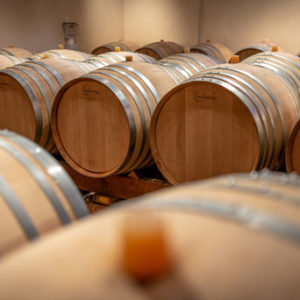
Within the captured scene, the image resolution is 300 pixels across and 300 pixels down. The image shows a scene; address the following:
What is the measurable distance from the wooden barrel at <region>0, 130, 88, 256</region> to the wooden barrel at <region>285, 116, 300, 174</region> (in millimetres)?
1294

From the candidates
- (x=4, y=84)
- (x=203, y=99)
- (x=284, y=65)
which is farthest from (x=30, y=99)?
(x=284, y=65)

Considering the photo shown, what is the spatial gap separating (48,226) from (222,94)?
1445 millimetres

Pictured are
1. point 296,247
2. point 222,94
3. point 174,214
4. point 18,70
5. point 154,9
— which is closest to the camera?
point 296,247

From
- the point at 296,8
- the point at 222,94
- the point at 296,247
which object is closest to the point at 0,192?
the point at 296,247

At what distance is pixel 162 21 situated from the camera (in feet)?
34.1

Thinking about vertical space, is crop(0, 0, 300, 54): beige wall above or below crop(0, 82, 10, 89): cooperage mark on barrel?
above

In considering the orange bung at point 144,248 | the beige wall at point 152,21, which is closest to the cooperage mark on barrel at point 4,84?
the orange bung at point 144,248

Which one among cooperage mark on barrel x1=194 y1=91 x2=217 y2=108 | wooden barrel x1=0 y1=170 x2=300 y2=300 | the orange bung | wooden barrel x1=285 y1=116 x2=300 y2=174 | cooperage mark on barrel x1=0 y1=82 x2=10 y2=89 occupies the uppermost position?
the orange bung

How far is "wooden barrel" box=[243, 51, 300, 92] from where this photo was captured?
3.39 meters

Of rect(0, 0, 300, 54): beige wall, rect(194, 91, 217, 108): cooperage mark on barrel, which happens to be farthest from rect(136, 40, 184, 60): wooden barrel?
rect(194, 91, 217, 108): cooperage mark on barrel

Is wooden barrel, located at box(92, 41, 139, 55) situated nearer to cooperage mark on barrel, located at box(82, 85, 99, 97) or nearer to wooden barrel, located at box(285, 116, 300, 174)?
cooperage mark on barrel, located at box(82, 85, 99, 97)

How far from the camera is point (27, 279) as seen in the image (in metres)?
0.76

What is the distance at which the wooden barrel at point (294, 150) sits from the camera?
2.22 m

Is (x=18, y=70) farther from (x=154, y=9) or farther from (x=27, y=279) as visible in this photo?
(x=154, y=9)
